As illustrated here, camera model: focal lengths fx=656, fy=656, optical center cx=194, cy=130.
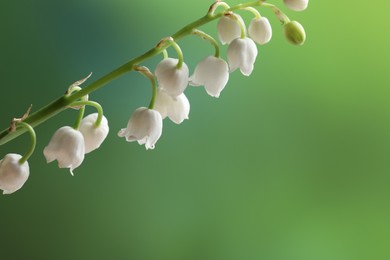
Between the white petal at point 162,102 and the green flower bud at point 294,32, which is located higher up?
the green flower bud at point 294,32

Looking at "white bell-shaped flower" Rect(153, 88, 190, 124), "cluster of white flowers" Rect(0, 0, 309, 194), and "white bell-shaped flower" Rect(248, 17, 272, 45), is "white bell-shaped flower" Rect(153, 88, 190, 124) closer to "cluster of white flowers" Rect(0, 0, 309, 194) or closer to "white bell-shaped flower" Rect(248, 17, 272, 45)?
"cluster of white flowers" Rect(0, 0, 309, 194)

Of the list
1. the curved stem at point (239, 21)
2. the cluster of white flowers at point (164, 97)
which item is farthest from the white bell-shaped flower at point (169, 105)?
the curved stem at point (239, 21)

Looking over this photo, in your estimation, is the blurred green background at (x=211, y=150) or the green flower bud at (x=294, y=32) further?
the blurred green background at (x=211, y=150)

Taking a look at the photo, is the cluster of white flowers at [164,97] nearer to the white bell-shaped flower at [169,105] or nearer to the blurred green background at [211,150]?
Result: the white bell-shaped flower at [169,105]

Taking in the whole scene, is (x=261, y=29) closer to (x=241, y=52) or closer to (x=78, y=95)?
(x=241, y=52)

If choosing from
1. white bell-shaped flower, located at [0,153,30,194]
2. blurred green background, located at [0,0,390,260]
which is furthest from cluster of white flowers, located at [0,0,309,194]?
blurred green background, located at [0,0,390,260]

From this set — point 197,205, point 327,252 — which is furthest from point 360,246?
point 197,205
